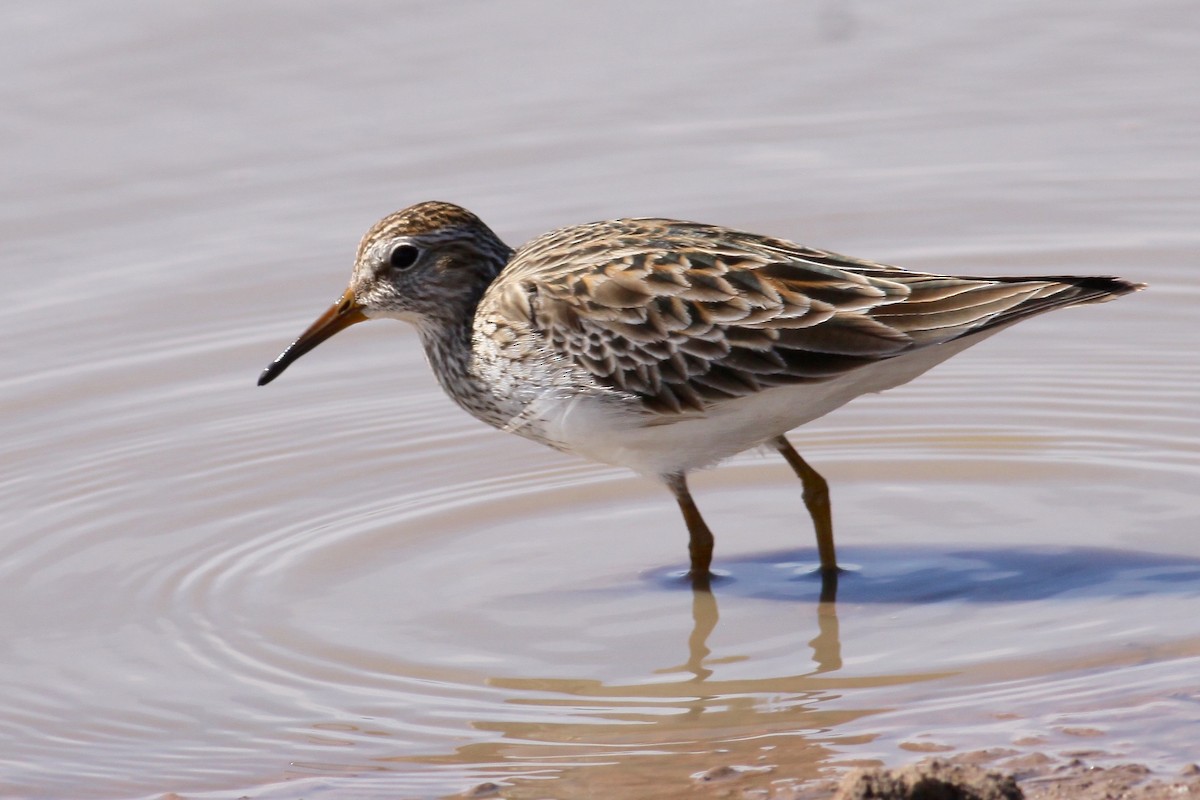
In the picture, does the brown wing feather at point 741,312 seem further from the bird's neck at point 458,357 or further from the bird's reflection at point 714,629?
the bird's reflection at point 714,629

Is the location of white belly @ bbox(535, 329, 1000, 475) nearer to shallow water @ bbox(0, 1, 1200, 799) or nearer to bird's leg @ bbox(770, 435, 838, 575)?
bird's leg @ bbox(770, 435, 838, 575)

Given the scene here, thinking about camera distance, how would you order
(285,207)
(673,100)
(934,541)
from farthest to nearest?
1. (673,100)
2. (285,207)
3. (934,541)

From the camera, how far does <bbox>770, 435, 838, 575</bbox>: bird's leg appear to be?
8.78m

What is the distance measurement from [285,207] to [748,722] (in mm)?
6615

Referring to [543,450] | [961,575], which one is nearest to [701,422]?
[961,575]

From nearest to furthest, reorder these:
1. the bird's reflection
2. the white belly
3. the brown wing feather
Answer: the bird's reflection → the brown wing feather → the white belly

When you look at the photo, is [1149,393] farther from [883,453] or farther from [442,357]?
[442,357]

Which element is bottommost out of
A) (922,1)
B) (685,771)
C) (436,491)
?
(685,771)

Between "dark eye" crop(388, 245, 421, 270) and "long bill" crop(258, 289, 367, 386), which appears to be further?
"long bill" crop(258, 289, 367, 386)

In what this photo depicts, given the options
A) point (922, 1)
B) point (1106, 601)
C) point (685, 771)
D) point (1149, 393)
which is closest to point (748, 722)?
point (685, 771)

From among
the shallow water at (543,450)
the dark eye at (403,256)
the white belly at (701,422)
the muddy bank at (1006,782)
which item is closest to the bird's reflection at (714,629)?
the shallow water at (543,450)

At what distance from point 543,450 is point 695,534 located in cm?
172

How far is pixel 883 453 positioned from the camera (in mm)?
10008

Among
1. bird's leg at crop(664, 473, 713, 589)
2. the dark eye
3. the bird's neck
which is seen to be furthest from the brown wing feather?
the dark eye
